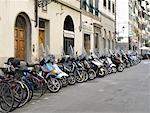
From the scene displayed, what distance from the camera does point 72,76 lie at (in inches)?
691

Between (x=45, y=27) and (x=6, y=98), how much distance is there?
1289cm

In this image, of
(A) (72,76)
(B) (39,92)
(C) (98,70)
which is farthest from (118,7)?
(B) (39,92)

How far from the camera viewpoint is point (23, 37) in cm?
1977

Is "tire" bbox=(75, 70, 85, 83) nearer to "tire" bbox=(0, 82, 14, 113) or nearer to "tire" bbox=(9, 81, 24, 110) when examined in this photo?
"tire" bbox=(9, 81, 24, 110)

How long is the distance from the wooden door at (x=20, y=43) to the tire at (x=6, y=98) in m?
8.50

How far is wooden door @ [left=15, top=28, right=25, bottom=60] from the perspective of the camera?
19.0 meters

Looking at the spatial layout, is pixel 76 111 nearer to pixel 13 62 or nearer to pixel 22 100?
pixel 22 100

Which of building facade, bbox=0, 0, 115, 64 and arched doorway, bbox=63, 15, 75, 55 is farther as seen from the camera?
arched doorway, bbox=63, 15, 75, 55

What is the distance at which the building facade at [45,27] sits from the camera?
17.2 metres

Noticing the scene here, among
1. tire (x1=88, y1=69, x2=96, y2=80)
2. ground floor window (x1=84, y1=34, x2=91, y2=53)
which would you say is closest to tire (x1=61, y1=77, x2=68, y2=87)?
tire (x1=88, y1=69, x2=96, y2=80)

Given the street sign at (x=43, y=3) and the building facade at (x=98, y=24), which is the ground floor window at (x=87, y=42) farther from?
the street sign at (x=43, y=3)

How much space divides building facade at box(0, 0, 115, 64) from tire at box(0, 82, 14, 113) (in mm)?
5834

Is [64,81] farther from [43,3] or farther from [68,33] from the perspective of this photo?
[68,33]

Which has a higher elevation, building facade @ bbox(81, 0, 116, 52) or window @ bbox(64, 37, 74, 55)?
building facade @ bbox(81, 0, 116, 52)
